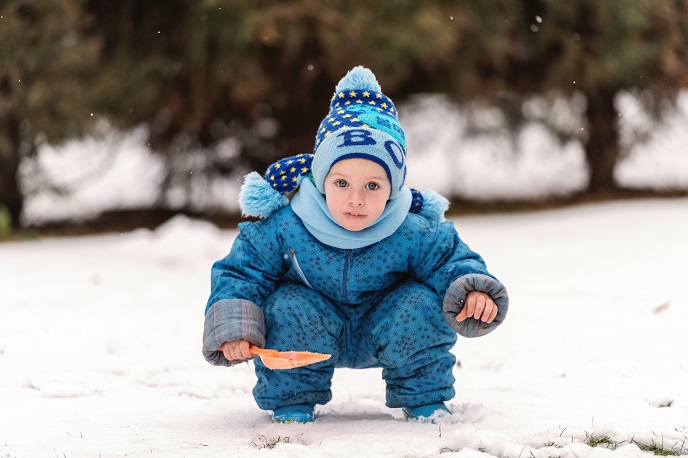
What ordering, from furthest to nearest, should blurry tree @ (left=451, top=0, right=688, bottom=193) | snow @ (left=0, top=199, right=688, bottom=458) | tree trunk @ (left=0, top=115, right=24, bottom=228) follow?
blurry tree @ (left=451, top=0, right=688, bottom=193) → tree trunk @ (left=0, top=115, right=24, bottom=228) → snow @ (left=0, top=199, right=688, bottom=458)

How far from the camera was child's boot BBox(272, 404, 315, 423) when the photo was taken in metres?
2.43

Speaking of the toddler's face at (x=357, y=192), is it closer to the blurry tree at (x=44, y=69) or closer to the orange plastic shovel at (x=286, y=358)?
the orange plastic shovel at (x=286, y=358)

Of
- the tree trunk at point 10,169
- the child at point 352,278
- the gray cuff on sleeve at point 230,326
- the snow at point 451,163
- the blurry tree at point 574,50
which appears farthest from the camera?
the snow at point 451,163

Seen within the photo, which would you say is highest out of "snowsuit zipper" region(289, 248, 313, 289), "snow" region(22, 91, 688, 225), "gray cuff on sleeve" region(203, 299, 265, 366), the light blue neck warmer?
"snow" region(22, 91, 688, 225)

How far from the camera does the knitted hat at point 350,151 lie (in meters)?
2.40

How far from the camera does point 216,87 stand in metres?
6.48

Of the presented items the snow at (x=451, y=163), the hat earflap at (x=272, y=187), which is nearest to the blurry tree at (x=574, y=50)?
the snow at (x=451, y=163)

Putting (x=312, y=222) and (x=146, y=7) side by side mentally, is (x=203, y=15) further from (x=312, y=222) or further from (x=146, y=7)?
(x=312, y=222)

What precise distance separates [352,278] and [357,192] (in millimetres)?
244

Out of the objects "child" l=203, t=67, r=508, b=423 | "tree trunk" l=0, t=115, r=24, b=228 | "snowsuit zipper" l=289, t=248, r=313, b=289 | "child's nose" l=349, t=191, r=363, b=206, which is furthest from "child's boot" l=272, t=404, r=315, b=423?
"tree trunk" l=0, t=115, r=24, b=228

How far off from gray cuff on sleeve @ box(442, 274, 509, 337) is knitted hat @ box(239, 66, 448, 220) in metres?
0.32

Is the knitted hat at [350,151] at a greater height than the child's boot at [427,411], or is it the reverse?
the knitted hat at [350,151]

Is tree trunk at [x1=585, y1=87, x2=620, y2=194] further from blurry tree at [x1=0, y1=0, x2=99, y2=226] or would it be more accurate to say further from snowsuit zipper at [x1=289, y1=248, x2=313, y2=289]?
snowsuit zipper at [x1=289, y1=248, x2=313, y2=289]

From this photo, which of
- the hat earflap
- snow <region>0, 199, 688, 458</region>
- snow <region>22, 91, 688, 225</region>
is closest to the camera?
snow <region>0, 199, 688, 458</region>
